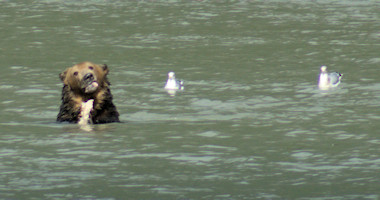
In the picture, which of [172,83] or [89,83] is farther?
[172,83]

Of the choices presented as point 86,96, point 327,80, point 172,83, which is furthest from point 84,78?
point 327,80

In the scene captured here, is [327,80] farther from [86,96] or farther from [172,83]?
[86,96]

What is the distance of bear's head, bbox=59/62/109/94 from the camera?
46.0 ft

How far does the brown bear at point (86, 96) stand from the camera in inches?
552

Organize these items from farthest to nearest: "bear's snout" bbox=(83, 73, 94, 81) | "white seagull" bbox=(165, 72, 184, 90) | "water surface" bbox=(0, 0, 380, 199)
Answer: "white seagull" bbox=(165, 72, 184, 90) < "bear's snout" bbox=(83, 73, 94, 81) < "water surface" bbox=(0, 0, 380, 199)

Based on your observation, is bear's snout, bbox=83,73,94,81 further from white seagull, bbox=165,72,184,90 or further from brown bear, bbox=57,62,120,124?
white seagull, bbox=165,72,184,90

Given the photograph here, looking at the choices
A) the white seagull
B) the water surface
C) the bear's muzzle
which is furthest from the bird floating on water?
the bear's muzzle

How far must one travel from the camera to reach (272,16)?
2592 cm

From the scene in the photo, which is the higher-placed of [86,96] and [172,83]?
[172,83]

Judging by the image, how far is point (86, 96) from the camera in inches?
562

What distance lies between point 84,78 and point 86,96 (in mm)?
333

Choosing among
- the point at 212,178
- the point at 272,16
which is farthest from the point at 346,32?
the point at 212,178

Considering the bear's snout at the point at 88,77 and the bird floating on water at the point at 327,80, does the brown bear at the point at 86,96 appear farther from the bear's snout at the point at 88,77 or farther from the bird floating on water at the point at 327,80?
the bird floating on water at the point at 327,80

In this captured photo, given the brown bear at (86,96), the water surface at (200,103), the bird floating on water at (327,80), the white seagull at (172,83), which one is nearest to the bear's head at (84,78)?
the brown bear at (86,96)
